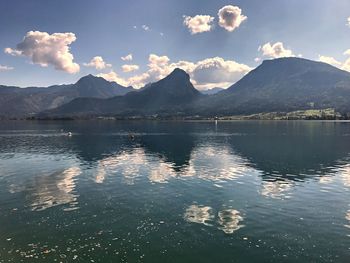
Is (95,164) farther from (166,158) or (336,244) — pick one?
(336,244)

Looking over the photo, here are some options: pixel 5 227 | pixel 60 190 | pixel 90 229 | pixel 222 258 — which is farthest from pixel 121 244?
pixel 60 190

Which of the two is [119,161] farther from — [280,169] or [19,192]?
[280,169]

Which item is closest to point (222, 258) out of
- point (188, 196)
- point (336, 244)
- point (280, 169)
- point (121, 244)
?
point (121, 244)

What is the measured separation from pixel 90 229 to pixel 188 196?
21632mm

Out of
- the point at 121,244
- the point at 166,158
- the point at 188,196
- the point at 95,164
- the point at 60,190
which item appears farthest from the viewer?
the point at 166,158

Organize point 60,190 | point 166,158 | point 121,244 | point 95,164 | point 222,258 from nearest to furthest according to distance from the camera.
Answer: point 222,258 < point 121,244 < point 60,190 < point 95,164 < point 166,158

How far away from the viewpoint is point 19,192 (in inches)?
2392

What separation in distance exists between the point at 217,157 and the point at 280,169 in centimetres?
2701

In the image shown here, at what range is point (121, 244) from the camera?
36125mm

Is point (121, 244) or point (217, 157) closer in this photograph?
point (121, 244)

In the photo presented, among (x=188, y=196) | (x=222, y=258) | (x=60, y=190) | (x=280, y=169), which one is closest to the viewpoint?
(x=222, y=258)

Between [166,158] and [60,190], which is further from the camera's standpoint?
[166,158]

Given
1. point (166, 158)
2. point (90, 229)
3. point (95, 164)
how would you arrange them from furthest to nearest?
1. point (166, 158)
2. point (95, 164)
3. point (90, 229)

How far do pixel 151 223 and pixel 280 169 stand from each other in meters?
53.3
